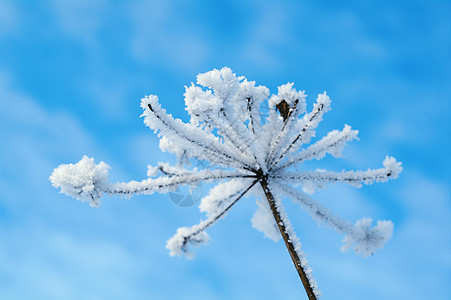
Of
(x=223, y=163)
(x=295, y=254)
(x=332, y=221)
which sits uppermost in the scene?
(x=223, y=163)

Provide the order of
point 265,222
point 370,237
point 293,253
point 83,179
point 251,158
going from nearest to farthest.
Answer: point 83,179 → point 293,253 → point 251,158 → point 370,237 → point 265,222

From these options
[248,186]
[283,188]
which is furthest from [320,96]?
[248,186]

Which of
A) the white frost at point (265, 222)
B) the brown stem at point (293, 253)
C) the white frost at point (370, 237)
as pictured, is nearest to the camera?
the brown stem at point (293, 253)

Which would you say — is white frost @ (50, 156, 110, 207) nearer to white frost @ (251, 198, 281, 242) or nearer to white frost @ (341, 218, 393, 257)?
white frost @ (251, 198, 281, 242)

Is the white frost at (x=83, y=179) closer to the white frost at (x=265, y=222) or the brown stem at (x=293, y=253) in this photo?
the brown stem at (x=293, y=253)

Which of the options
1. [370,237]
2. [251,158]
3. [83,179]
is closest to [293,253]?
[251,158]

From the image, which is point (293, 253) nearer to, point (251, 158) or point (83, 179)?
point (251, 158)

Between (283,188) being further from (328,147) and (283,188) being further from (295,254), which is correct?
(295,254)

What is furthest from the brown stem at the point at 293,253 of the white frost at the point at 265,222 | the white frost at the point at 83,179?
the white frost at the point at 83,179
